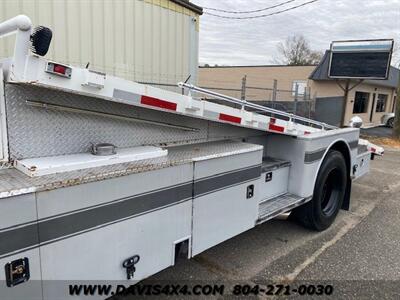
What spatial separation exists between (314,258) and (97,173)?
2.74 m

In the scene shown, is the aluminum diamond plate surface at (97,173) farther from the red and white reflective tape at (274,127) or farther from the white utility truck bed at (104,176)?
the red and white reflective tape at (274,127)

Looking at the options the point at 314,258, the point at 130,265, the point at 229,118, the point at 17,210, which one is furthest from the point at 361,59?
the point at 17,210

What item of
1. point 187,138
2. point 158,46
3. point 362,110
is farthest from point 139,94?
point 362,110

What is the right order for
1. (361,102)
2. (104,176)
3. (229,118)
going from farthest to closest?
(361,102) → (229,118) → (104,176)

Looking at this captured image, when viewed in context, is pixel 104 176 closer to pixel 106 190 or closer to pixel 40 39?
pixel 106 190

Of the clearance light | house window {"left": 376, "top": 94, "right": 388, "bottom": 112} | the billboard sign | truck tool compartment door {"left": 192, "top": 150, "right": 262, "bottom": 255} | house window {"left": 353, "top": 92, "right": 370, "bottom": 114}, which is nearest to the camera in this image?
the clearance light

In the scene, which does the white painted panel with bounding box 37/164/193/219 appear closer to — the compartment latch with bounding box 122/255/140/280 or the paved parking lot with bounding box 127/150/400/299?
the compartment latch with bounding box 122/255/140/280

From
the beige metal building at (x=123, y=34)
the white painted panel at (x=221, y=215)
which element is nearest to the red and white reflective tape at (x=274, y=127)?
the white painted panel at (x=221, y=215)

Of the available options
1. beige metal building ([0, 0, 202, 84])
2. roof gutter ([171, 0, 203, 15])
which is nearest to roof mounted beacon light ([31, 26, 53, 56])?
beige metal building ([0, 0, 202, 84])

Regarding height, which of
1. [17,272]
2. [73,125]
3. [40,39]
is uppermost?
[40,39]

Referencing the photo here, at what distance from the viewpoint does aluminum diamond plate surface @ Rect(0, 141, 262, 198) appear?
180 cm

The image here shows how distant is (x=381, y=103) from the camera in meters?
28.3

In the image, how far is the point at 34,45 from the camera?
1.85 m

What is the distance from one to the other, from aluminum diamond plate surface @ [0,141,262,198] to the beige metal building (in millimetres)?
1205
